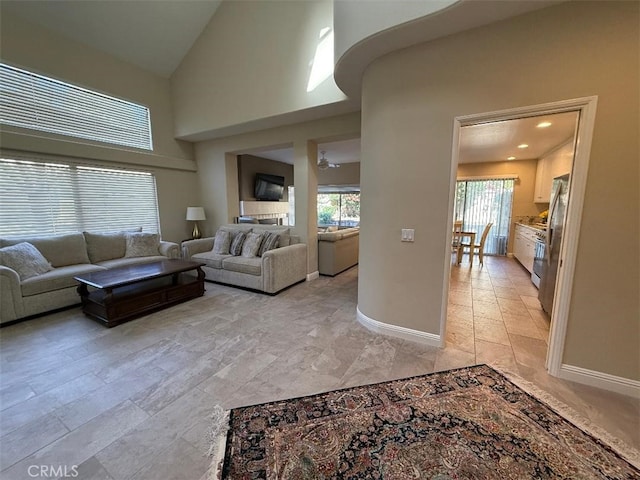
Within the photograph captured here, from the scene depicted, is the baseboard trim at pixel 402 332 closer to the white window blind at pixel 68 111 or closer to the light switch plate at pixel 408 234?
the light switch plate at pixel 408 234

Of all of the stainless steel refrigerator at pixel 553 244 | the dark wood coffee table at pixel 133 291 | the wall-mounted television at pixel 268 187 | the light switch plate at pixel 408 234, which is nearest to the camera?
the light switch plate at pixel 408 234

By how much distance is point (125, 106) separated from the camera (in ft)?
15.4

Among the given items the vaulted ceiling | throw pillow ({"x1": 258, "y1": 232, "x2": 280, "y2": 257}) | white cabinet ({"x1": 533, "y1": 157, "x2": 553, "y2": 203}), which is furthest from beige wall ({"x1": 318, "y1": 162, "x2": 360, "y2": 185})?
the vaulted ceiling

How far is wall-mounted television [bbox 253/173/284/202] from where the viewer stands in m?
7.68

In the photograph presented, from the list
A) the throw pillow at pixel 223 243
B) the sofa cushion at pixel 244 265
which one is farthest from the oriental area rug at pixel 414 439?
the throw pillow at pixel 223 243

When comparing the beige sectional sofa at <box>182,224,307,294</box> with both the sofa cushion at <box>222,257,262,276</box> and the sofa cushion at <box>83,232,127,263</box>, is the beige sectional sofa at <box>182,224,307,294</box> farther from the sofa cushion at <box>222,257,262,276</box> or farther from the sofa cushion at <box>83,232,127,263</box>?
the sofa cushion at <box>83,232,127,263</box>

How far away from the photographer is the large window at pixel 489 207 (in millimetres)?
6738

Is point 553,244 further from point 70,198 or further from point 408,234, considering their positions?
point 70,198

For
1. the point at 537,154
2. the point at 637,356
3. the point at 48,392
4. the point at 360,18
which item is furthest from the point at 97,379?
the point at 537,154

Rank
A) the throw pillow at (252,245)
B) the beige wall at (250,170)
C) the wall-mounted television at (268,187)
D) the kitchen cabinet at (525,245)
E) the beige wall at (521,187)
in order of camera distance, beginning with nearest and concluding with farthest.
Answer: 1. the throw pillow at (252,245)
2. the kitchen cabinet at (525,245)
3. the beige wall at (521,187)
4. the beige wall at (250,170)
5. the wall-mounted television at (268,187)

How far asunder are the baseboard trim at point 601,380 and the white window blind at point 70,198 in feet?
20.8

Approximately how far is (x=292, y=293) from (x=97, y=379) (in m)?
2.42

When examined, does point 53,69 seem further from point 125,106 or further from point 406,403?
point 406,403

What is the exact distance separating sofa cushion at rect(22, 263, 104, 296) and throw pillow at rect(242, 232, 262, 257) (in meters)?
2.02
